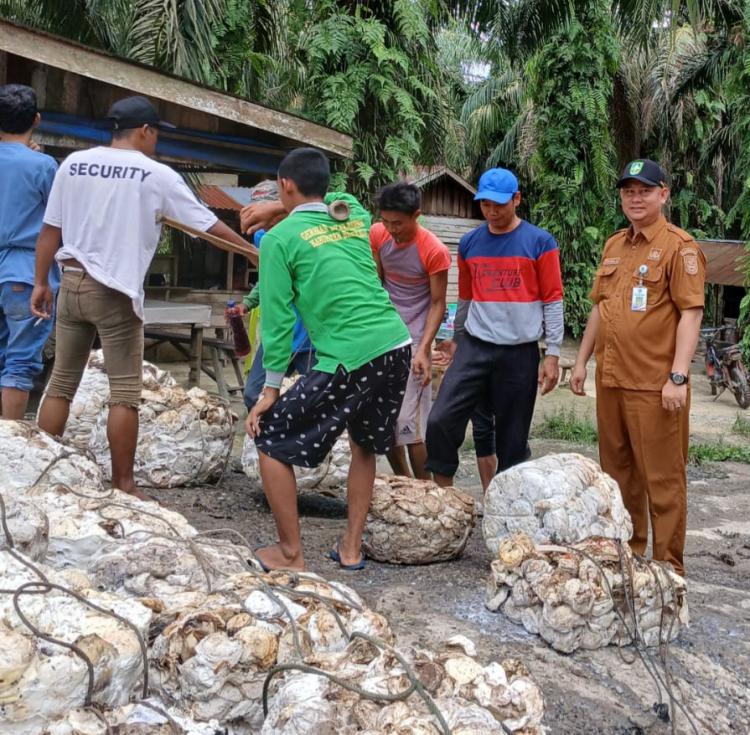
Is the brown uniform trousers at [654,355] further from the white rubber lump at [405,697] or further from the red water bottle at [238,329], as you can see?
the red water bottle at [238,329]

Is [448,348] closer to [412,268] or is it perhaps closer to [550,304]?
[412,268]

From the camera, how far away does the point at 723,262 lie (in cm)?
2138

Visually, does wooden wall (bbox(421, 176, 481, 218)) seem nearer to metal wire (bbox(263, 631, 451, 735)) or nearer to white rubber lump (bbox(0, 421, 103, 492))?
white rubber lump (bbox(0, 421, 103, 492))

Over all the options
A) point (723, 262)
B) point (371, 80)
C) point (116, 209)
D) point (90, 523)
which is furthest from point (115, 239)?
point (723, 262)

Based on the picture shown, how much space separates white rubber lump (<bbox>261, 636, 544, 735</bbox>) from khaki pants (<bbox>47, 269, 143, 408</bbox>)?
2.46 meters

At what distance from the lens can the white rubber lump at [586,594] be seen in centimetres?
396

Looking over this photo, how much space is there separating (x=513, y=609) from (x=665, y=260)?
1.78m

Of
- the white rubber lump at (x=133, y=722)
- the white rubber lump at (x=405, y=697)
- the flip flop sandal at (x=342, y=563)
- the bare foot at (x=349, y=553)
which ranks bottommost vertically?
the flip flop sandal at (x=342, y=563)

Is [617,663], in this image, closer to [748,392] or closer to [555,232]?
[748,392]

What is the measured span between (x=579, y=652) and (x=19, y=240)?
353 cm

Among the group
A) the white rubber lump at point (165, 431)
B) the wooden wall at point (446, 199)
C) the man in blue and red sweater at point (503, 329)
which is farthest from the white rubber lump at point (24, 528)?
the wooden wall at point (446, 199)

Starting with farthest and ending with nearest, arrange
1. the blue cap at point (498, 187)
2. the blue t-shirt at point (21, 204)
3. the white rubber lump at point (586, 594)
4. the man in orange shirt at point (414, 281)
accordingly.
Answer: the man in orange shirt at point (414, 281), the blue cap at point (498, 187), the blue t-shirt at point (21, 204), the white rubber lump at point (586, 594)

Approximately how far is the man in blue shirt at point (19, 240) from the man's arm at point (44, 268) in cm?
28

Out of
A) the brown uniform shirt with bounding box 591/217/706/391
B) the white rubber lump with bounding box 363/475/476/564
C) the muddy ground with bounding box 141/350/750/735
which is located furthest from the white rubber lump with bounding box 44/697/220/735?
the brown uniform shirt with bounding box 591/217/706/391
